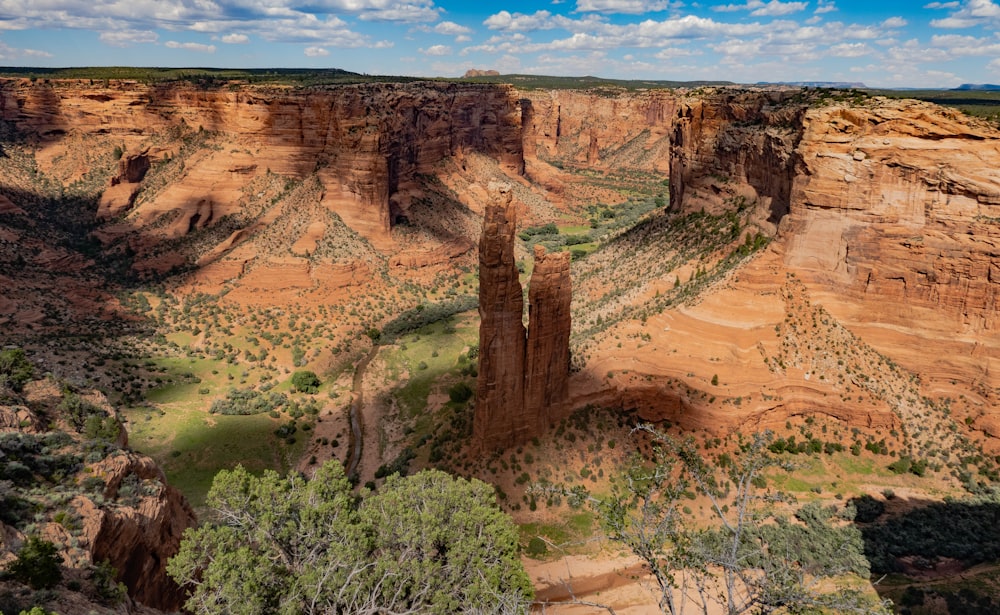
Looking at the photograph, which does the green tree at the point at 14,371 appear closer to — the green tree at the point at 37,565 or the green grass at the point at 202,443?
the green grass at the point at 202,443

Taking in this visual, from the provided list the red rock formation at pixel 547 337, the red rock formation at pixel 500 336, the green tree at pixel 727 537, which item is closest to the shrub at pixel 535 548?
the green tree at pixel 727 537

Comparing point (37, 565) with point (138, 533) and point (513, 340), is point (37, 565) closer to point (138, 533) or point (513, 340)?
point (138, 533)

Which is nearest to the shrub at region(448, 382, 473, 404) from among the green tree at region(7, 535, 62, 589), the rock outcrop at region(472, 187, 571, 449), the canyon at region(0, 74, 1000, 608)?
the canyon at region(0, 74, 1000, 608)

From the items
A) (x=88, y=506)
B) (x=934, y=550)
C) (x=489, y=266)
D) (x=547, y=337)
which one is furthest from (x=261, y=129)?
(x=934, y=550)

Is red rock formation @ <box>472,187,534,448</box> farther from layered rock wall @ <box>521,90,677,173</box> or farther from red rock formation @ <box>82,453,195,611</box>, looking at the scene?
layered rock wall @ <box>521,90,677,173</box>

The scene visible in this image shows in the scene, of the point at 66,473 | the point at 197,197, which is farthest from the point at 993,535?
the point at 197,197

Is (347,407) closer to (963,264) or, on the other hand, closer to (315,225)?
(315,225)
